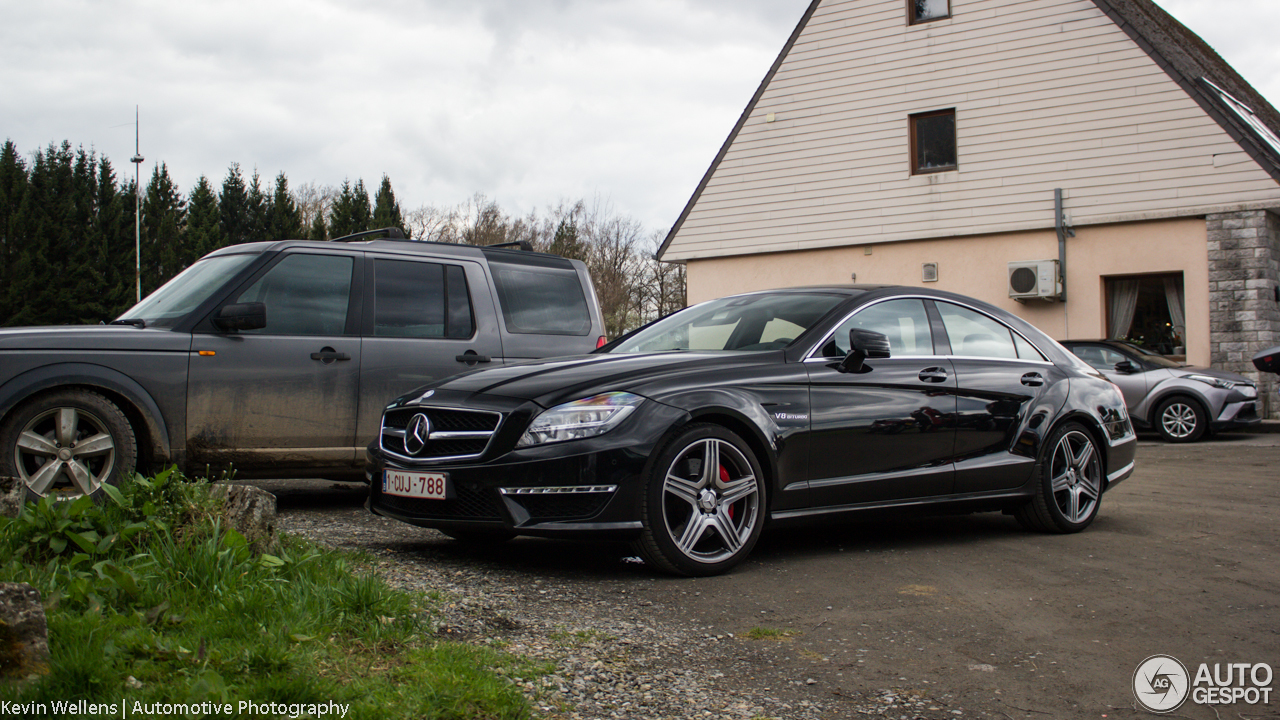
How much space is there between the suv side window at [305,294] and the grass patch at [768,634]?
404 centimetres

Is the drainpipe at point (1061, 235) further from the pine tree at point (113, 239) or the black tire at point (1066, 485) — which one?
the pine tree at point (113, 239)

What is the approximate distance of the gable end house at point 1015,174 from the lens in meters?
17.6

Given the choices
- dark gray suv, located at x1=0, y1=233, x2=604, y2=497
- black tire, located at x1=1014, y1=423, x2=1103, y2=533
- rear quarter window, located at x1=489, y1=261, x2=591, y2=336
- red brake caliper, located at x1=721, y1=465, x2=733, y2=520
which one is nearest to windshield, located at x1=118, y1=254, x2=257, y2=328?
dark gray suv, located at x1=0, y1=233, x2=604, y2=497

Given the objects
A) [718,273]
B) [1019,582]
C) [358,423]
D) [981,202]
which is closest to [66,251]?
[718,273]

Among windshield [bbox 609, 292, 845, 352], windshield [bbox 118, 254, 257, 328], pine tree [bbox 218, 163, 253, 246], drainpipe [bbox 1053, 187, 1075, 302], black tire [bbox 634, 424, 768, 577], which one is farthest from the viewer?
pine tree [bbox 218, 163, 253, 246]

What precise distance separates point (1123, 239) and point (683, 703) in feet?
57.9

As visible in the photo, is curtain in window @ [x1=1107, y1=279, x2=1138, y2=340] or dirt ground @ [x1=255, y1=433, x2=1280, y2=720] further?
curtain in window @ [x1=1107, y1=279, x2=1138, y2=340]

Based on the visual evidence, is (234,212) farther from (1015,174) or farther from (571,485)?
(571,485)

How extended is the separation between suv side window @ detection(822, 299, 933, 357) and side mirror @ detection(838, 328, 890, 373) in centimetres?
15

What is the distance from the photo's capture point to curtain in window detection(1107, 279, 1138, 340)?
18.7m

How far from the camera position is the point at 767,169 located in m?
22.4

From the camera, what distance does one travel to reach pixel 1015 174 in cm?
1962

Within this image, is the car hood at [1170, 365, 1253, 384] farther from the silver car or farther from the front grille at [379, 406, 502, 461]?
the front grille at [379, 406, 502, 461]

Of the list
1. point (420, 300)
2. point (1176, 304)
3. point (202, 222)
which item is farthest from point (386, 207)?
point (420, 300)
